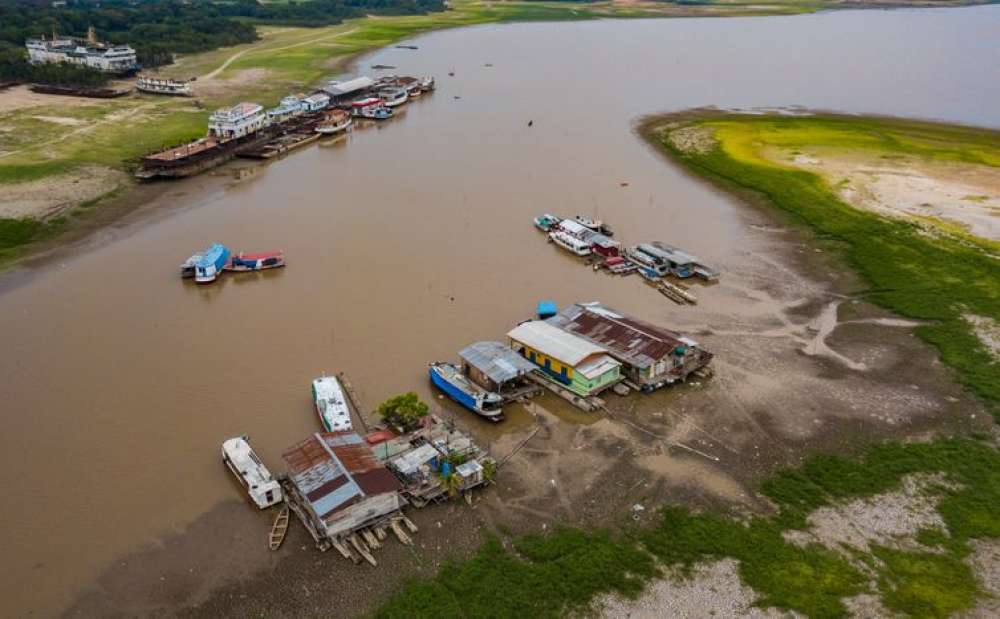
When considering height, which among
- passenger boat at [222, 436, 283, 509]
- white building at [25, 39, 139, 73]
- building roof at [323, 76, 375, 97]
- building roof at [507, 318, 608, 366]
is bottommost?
passenger boat at [222, 436, 283, 509]

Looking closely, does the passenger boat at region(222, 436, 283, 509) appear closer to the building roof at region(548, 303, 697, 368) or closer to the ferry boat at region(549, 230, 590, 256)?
the building roof at region(548, 303, 697, 368)

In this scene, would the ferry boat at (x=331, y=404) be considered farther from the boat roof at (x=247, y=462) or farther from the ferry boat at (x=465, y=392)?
the ferry boat at (x=465, y=392)

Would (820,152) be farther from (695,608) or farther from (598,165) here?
(695,608)

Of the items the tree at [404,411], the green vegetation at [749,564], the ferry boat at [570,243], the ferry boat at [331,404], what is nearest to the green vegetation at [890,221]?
the green vegetation at [749,564]

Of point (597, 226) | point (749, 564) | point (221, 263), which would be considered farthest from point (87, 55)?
point (749, 564)

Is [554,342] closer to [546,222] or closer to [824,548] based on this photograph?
[824,548]

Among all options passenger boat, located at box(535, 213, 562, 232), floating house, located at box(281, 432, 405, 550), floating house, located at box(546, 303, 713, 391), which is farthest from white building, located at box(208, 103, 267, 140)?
floating house, located at box(281, 432, 405, 550)
